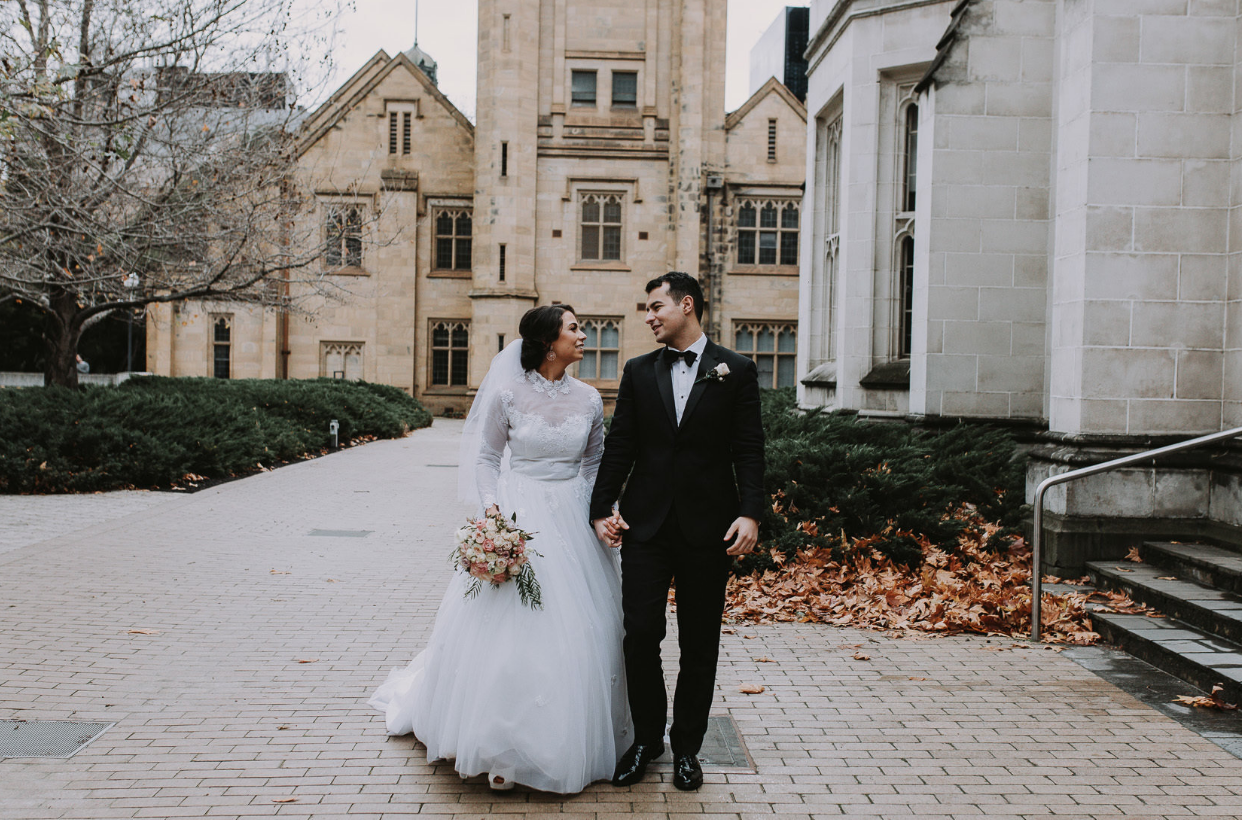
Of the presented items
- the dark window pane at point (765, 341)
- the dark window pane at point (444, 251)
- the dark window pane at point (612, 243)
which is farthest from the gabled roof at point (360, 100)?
the dark window pane at point (765, 341)

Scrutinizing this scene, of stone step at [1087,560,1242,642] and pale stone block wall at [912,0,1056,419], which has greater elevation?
pale stone block wall at [912,0,1056,419]

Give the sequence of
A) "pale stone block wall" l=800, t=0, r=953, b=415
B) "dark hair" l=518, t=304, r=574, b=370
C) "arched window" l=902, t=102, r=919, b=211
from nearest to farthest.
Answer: "dark hair" l=518, t=304, r=574, b=370, "pale stone block wall" l=800, t=0, r=953, b=415, "arched window" l=902, t=102, r=919, b=211

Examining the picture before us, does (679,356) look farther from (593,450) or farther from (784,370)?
(784,370)

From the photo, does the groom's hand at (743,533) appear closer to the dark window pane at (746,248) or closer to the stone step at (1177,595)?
the stone step at (1177,595)

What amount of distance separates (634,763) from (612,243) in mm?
27558

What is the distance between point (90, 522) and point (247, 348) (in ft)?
74.0

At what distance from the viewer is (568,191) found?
30.2 m

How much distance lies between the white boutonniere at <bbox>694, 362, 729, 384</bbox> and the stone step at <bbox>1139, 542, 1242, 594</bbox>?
13.1ft

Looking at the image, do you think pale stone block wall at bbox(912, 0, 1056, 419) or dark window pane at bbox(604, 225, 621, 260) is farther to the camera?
dark window pane at bbox(604, 225, 621, 260)

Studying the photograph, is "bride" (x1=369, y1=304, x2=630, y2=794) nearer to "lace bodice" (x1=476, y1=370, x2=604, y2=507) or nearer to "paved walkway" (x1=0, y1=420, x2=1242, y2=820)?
"lace bodice" (x1=476, y1=370, x2=604, y2=507)

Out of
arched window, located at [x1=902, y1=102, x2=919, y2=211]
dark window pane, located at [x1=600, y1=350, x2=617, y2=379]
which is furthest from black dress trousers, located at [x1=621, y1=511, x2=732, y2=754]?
dark window pane, located at [x1=600, y1=350, x2=617, y2=379]

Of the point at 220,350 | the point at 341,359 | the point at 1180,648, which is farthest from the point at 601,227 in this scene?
the point at 1180,648

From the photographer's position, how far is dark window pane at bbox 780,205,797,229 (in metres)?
30.6

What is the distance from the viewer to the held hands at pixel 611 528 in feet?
12.8
